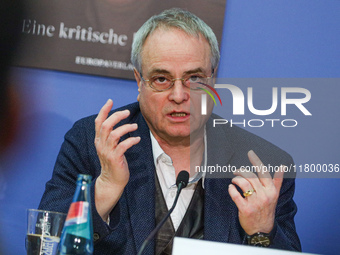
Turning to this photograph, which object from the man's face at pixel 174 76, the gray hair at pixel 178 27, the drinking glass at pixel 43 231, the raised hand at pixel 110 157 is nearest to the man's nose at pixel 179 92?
the man's face at pixel 174 76

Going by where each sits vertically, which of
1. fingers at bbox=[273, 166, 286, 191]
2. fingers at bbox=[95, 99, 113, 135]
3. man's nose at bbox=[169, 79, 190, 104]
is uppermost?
man's nose at bbox=[169, 79, 190, 104]

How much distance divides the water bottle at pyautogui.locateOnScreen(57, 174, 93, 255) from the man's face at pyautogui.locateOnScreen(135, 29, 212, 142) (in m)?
0.68

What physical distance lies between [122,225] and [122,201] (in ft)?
0.28

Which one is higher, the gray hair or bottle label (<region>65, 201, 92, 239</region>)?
the gray hair

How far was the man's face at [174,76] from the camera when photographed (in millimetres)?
1687

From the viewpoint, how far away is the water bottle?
105 cm

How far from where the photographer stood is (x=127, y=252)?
1.53 metres

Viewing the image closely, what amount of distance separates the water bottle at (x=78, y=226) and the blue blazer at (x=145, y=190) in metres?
0.29

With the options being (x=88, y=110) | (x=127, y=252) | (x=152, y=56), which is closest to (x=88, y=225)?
(x=127, y=252)

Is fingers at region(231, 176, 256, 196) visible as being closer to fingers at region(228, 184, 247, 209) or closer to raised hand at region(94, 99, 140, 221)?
fingers at region(228, 184, 247, 209)

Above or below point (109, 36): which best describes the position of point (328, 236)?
below

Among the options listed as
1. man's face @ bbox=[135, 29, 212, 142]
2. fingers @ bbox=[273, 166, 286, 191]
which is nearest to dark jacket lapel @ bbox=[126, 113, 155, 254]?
man's face @ bbox=[135, 29, 212, 142]

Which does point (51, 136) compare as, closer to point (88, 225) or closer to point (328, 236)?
point (88, 225)

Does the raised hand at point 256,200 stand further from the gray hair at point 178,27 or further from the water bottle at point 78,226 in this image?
the gray hair at point 178,27
